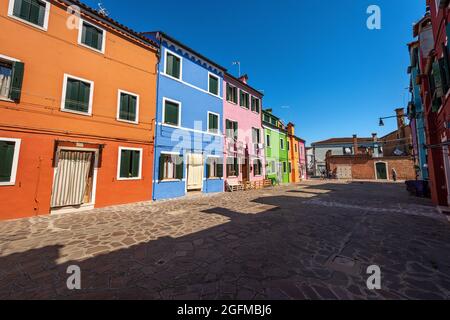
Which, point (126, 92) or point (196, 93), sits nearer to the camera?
point (126, 92)

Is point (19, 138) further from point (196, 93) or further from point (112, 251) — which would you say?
point (196, 93)

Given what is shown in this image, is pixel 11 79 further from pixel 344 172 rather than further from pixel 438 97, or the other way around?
pixel 344 172

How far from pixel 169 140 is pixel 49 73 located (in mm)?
6112

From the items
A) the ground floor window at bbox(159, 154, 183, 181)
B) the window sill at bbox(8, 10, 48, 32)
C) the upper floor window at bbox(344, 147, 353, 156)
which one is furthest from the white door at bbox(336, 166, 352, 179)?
the window sill at bbox(8, 10, 48, 32)

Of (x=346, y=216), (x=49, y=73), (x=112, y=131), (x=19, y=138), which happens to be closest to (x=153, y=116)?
(x=112, y=131)

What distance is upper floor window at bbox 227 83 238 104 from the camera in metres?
17.1

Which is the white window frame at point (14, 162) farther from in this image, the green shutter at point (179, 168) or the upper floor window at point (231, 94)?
the upper floor window at point (231, 94)

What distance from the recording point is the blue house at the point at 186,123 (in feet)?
38.4

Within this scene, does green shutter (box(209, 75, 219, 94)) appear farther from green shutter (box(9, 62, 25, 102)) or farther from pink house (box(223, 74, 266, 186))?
green shutter (box(9, 62, 25, 102))

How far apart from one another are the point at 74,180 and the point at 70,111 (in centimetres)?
306

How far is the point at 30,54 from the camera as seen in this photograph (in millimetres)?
7383

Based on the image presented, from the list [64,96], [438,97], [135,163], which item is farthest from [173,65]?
[438,97]

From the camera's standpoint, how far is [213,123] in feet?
49.7

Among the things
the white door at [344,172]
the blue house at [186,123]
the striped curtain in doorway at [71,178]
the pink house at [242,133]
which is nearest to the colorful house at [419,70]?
the blue house at [186,123]
